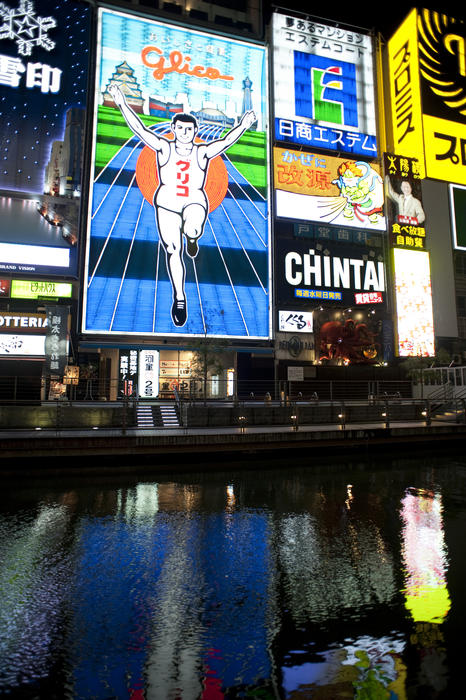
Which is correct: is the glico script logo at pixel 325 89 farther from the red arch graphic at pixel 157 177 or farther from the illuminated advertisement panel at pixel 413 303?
the illuminated advertisement panel at pixel 413 303

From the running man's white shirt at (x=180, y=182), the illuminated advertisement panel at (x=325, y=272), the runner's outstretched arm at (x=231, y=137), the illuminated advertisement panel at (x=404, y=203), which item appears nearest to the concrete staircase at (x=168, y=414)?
the illuminated advertisement panel at (x=325, y=272)

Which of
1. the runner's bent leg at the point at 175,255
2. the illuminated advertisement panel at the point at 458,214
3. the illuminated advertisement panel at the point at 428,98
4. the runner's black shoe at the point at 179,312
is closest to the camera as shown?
the runner's black shoe at the point at 179,312

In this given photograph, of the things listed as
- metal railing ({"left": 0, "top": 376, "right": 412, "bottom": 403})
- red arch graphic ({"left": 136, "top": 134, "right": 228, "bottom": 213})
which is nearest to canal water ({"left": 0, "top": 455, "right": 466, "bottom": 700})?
metal railing ({"left": 0, "top": 376, "right": 412, "bottom": 403})

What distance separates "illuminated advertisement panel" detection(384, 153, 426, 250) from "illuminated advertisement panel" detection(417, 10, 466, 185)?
346 centimetres

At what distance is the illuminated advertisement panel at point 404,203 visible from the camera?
3694cm

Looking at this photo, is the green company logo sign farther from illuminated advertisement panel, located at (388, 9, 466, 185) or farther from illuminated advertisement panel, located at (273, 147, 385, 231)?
illuminated advertisement panel, located at (388, 9, 466, 185)

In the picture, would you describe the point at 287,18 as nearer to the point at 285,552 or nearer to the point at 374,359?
the point at 374,359

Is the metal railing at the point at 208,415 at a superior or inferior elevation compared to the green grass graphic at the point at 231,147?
inferior

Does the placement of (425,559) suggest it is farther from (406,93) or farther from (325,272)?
(406,93)

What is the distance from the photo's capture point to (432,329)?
3659cm

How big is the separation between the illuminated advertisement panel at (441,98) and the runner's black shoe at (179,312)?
27.0 meters

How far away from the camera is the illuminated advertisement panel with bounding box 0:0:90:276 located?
29.4 m

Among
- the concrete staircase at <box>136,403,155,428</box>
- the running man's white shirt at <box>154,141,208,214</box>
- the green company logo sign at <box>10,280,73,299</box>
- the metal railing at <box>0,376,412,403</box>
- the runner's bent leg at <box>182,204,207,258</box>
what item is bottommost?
the concrete staircase at <box>136,403,155,428</box>

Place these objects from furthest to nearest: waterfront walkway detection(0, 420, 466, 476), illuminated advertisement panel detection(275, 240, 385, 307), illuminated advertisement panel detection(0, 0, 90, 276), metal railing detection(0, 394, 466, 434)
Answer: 1. illuminated advertisement panel detection(275, 240, 385, 307)
2. illuminated advertisement panel detection(0, 0, 90, 276)
3. metal railing detection(0, 394, 466, 434)
4. waterfront walkway detection(0, 420, 466, 476)
